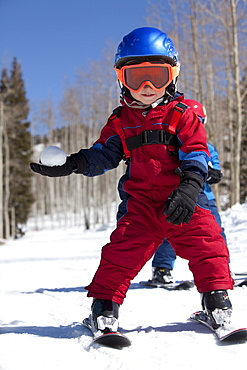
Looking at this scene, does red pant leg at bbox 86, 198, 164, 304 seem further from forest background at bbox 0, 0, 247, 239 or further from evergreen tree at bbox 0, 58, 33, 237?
evergreen tree at bbox 0, 58, 33, 237

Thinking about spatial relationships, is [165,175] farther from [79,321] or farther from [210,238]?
[79,321]

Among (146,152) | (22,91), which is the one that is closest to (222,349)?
(146,152)

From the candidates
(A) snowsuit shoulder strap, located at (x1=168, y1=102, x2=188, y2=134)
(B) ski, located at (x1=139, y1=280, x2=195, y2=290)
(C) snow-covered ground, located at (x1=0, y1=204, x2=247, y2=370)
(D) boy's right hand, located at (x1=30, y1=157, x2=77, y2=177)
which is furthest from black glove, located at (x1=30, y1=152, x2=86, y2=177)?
(B) ski, located at (x1=139, y1=280, x2=195, y2=290)

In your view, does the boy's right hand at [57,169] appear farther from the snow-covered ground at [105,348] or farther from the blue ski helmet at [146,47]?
the snow-covered ground at [105,348]

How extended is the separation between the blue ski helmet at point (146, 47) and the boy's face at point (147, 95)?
0.55 feet

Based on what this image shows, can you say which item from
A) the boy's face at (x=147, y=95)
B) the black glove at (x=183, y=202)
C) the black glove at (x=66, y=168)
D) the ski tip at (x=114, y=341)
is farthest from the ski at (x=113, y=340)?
the boy's face at (x=147, y=95)

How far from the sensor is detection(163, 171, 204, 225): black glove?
5.38 ft

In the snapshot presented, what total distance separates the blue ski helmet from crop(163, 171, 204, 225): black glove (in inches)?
28.7

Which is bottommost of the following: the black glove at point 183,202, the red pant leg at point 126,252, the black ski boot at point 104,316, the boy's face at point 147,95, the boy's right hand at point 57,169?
the black ski boot at point 104,316

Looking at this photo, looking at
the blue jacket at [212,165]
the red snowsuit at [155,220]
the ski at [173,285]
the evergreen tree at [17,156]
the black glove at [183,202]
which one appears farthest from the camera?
the evergreen tree at [17,156]

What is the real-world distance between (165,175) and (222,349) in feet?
2.87

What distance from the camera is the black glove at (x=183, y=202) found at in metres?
1.64

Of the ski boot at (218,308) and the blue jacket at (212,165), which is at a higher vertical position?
the blue jacket at (212,165)

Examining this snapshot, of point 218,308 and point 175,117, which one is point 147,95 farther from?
point 218,308
